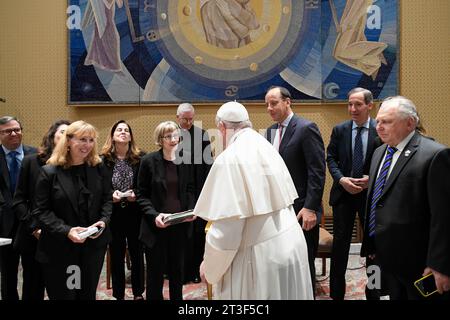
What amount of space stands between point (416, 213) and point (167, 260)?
96.3 inches

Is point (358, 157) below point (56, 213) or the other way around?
the other way around

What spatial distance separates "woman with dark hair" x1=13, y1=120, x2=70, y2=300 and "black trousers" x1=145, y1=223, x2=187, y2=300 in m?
0.99

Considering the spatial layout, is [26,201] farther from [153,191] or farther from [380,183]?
[380,183]

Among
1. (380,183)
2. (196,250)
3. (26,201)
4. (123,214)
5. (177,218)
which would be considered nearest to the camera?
(380,183)

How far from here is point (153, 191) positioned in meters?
4.89

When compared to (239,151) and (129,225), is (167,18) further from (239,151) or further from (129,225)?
(239,151)

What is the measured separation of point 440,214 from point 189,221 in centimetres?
245

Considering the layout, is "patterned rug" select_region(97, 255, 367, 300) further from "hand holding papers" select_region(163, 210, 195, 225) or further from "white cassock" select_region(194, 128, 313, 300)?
"white cassock" select_region(194, 128, 313, 300)

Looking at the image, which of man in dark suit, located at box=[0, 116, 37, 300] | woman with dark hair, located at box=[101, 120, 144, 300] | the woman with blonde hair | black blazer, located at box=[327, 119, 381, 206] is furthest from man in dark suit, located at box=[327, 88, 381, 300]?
man in dark suit, located at box=[0, 116, 37, 300]

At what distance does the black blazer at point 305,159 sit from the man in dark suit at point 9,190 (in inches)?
103

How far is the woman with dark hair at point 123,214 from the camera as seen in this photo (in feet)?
17.1

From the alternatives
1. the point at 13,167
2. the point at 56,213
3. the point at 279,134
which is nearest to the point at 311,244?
the point at 279,134

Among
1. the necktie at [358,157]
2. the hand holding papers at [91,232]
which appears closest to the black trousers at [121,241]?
the hand holding papers at [91,232]

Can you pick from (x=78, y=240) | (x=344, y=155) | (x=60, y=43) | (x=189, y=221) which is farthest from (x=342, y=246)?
(x=60, y=43)
